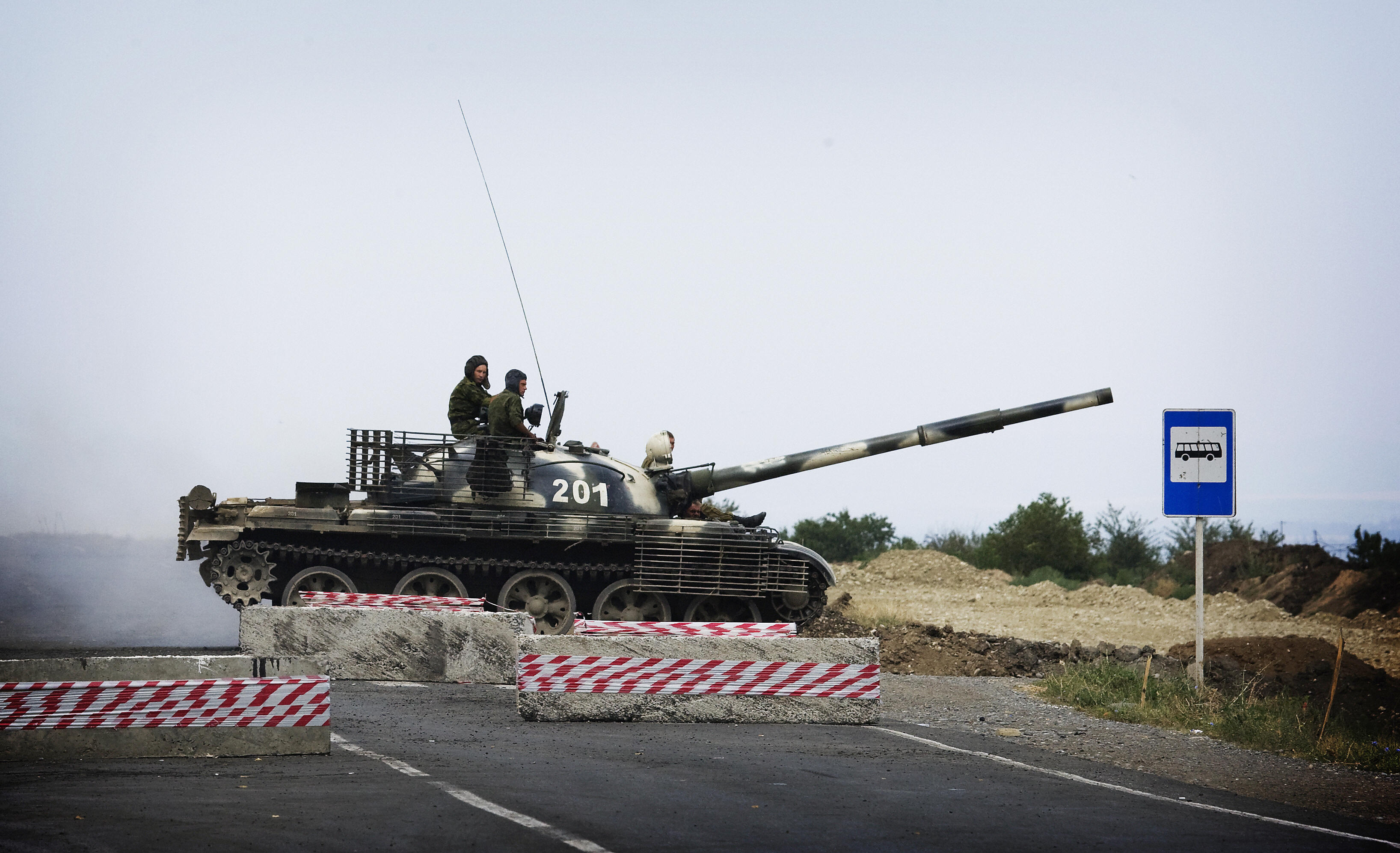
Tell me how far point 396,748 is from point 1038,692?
722cm

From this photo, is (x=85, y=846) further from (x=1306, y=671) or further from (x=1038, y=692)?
(x=1306, y=671)

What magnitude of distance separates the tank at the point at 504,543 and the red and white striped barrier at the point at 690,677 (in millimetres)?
6131

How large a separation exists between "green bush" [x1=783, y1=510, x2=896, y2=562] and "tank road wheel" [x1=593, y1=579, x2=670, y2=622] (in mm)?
27534

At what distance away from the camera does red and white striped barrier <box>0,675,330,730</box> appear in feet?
27.0

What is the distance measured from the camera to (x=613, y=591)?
1741 centimetres

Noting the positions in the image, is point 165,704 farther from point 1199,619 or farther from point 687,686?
Result: point 1199,619

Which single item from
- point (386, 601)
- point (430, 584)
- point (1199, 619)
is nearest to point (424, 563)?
point (430, 584)

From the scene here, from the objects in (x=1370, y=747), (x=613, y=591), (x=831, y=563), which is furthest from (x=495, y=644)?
(x=831, y=563)

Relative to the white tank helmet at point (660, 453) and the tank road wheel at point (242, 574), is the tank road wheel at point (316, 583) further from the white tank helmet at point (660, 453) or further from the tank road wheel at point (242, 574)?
the white tank helmet at point (660, 453)

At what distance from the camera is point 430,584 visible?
17.2 m

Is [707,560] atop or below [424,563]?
atop

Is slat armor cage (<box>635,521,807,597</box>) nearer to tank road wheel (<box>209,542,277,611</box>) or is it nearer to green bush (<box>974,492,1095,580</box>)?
tank road wheel (<box>209,542,277,611</box>)

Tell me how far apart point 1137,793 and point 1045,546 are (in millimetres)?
33024

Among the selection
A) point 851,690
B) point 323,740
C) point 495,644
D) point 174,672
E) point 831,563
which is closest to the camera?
Answer: point 323,740
